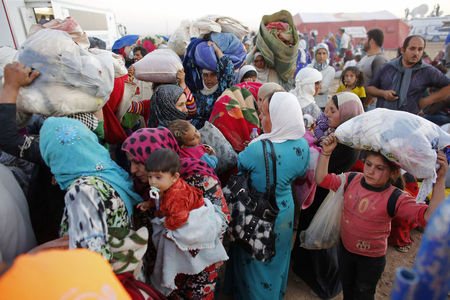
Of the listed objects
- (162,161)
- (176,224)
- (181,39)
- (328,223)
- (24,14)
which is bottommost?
(328,223)

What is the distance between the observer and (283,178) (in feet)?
6.75

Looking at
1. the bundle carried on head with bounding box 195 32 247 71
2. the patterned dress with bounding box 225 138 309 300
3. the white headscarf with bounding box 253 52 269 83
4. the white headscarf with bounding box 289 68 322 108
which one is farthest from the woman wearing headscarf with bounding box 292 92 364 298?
the white headscarf with bounding box 253 52 269 83

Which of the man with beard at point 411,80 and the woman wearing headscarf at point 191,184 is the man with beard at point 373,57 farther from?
the woman wearing headscarf at point 191,184

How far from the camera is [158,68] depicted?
2.90 metres

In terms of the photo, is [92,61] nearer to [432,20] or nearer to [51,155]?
[51,155]

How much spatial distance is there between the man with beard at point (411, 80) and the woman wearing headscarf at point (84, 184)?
4.15 m

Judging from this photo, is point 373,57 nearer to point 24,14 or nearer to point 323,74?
point 323,74

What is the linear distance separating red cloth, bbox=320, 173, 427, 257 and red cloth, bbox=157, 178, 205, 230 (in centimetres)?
120

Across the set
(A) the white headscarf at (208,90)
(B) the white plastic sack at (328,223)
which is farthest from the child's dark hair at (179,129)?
(A) the white headscarf at (208,90)

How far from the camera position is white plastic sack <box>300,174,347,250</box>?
2.13 meters

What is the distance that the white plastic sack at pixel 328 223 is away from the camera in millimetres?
2133

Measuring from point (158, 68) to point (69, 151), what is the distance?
172cm

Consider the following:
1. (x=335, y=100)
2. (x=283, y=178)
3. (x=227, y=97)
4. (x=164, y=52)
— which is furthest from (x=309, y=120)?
(x=164, y=52)

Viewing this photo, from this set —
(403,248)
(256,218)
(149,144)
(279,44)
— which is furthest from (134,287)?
(279,44)
